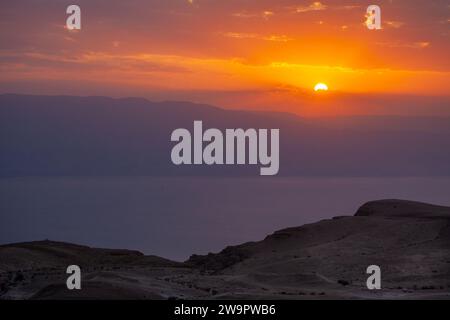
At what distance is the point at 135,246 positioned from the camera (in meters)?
59.5

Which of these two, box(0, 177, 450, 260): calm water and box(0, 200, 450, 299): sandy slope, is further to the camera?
box(0, 177, 450, 260): calm water

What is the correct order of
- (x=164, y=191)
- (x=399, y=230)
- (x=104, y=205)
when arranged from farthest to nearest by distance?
(x=164, y=191)
(x=104, y=205)
(x=399, y=230)

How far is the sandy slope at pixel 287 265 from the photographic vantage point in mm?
21000

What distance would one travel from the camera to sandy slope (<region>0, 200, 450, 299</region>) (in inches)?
827

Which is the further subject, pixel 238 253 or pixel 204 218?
pixel 204 218

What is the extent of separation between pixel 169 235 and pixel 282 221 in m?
12.2

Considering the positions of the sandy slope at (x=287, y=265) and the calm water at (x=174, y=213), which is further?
the calm water at (x=174, y=213)

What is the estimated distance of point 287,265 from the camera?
25656 millimetres

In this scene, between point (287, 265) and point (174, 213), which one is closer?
point (287, 265)

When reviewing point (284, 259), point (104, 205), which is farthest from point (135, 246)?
point (104, 205)
